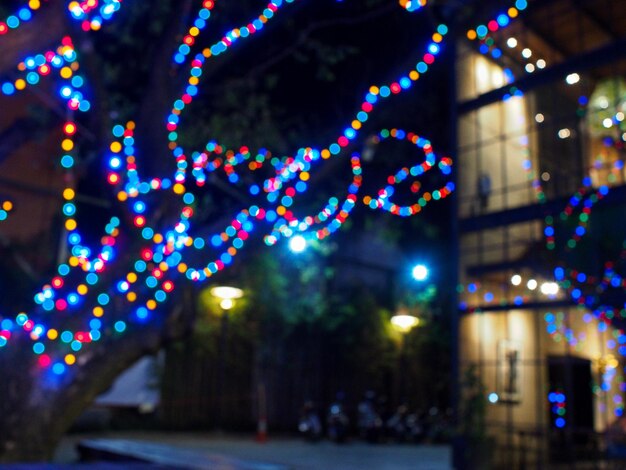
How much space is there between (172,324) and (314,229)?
108 inches

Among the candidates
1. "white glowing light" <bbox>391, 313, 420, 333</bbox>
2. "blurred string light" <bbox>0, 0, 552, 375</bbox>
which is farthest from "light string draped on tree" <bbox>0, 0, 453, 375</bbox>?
"white glowing light" <bbox>391, 313, 420, 333</bbox>

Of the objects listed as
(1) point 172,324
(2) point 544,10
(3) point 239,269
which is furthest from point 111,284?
(2) point 544,10

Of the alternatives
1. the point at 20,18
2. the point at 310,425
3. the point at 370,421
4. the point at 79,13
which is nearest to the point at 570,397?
the point at 370,421

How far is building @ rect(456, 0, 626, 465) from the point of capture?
12094mm

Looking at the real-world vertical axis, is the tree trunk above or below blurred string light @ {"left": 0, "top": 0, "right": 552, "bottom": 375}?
below

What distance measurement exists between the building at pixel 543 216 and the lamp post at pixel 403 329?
3.21 meters

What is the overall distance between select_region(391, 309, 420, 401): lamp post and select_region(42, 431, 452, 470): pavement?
7.32 feet

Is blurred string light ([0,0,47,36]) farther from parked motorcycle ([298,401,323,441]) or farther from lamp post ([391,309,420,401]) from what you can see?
lamp post ([391,309,420,401])

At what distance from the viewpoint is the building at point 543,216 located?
12094 mm

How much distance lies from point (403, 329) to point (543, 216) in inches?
217

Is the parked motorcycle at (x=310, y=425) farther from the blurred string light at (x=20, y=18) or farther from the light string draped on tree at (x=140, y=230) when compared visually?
the blurred string light at (x=20, y=18)

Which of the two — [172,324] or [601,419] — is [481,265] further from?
[172,324]

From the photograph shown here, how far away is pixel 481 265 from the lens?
13672 millimetres

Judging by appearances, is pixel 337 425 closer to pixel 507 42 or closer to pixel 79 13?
pixel 507 42
